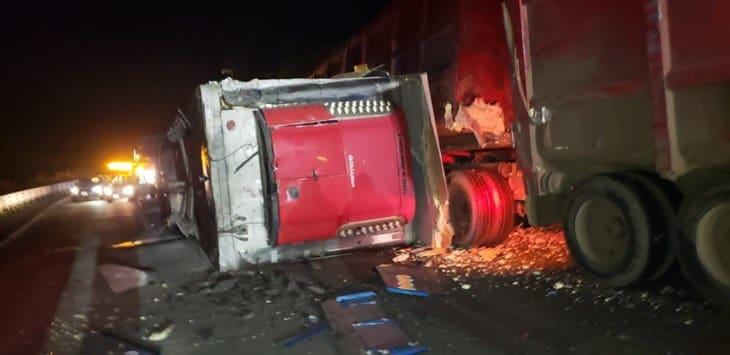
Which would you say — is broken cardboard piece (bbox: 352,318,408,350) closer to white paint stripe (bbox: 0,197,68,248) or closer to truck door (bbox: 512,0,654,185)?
truck door (bbox: 512,0,654,185)

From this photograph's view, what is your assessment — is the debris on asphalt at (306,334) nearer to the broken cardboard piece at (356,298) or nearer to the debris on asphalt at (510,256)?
the broken cardboard piece at (356,298)

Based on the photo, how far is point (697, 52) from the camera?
4746mm

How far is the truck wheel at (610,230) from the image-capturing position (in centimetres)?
554

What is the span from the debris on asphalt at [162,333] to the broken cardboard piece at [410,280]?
81.9 inches

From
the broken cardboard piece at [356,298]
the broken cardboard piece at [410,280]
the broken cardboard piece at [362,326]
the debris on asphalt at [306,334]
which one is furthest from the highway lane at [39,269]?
the broken cardboard piece at [410,280]

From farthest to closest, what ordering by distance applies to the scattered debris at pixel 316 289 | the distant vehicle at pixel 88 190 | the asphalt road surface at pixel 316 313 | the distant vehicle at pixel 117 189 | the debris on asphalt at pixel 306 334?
1. the distant vehicle at pixel 88 190
2. the distant vehicle at pixel 117 189
3. the scattered debris at pixel 316 289
4. the debris on asphalt at pixel 306 334
5. the asphalt road surface at pixel 316 313

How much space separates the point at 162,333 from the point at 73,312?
A: 1496 millimetres

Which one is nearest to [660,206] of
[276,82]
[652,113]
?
[652,113]

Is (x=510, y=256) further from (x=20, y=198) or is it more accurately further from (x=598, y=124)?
(x=20, y=198)

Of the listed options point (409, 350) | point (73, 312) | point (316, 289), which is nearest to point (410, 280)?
point (316, 289)

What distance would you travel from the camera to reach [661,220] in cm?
543

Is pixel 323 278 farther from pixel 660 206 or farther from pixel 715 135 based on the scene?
pixel 715 135

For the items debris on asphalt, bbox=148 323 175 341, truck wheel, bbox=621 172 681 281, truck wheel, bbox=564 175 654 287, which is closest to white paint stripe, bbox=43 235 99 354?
debris on asphalt, bbox=148 323 175 341

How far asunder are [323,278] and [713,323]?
3938mm
